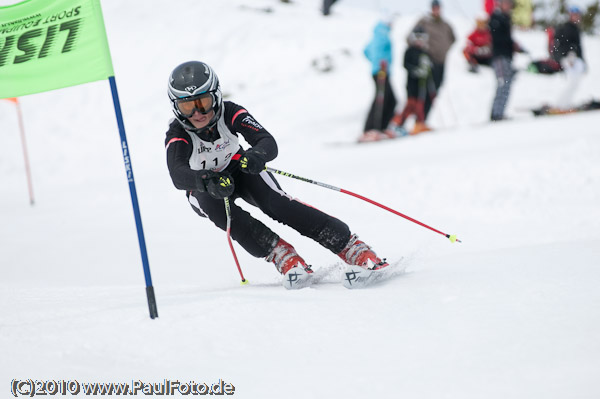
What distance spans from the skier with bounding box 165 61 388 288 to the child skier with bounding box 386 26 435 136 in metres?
7.86

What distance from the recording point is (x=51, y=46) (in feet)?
10.9

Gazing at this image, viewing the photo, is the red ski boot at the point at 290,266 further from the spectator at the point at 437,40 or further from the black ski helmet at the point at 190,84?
the spectator at the point at 437,40

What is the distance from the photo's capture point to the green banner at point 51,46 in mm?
3248

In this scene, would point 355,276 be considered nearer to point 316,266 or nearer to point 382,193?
point 316,266

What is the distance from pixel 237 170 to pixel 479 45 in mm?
11758

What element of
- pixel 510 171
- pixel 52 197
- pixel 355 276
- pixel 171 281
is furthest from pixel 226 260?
pixel 52 197

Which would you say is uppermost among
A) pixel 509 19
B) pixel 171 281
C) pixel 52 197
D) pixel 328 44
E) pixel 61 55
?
pixel 61 55

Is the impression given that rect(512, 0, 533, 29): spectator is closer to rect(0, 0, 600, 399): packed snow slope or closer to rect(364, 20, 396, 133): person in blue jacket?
rect(0, 0, 600, 399): packed snow slope

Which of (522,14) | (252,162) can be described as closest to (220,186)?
(252,162)

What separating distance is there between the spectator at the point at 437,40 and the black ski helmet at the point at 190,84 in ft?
26.7

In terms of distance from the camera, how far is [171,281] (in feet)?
15.8

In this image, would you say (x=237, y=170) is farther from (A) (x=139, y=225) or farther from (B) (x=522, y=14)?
(B) (x=522, y=14)

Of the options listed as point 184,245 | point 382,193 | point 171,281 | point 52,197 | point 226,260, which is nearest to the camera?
point 171,281

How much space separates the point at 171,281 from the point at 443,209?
340 centimetres
